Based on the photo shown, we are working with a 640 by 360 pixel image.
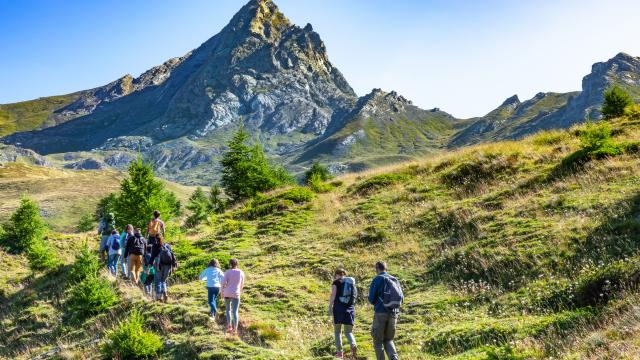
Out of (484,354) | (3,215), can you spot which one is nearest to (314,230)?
(484,354)

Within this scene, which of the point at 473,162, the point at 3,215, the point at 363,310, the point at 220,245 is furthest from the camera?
the point at 3,215

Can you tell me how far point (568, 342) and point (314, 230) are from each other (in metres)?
15.9

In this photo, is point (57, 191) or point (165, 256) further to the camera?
point (57, 191)

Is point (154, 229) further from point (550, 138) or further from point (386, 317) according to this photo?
point (550, 138)

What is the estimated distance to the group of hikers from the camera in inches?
379

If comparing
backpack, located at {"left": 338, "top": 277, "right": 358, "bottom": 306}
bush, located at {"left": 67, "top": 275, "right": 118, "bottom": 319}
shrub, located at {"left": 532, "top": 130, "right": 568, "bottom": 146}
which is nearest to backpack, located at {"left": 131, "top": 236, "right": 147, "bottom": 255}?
bush, located at {"left": 67, "top": 275, "right": 118, "bottom": 319}

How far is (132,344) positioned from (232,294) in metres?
3.12

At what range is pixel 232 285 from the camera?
12.7m

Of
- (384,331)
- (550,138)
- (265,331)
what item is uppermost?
(550,138)

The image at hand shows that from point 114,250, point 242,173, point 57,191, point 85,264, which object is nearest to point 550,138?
point 242,173

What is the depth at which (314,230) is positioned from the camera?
2312cm

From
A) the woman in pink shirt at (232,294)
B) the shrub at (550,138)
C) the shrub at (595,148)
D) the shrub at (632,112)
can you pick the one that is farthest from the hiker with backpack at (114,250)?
the shrub at (632,112)

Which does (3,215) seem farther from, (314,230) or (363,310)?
(363,310)

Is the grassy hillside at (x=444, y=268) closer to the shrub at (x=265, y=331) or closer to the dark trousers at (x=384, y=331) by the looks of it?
the shrub at (x=265, y=331)
